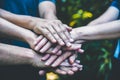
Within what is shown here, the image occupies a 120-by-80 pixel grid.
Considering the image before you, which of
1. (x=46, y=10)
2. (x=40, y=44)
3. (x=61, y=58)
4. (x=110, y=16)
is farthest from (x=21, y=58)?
(x=110, y=16)

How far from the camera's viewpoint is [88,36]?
2.60 m

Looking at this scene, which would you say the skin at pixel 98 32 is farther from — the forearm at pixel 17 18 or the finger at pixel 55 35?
the forearm at pixel 17 18

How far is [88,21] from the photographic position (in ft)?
12.2

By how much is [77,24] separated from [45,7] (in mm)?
969

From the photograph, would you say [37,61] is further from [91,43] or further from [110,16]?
[91,43]

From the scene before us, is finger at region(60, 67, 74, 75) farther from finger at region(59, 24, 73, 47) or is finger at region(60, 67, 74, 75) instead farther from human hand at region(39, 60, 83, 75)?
finger at region(59, 24, 73, 47)

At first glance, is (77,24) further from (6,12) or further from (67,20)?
(6,12)

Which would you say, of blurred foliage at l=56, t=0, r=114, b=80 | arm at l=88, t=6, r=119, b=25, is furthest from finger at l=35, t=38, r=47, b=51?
blurred foliage at l=56, t=0, r=114, b=80

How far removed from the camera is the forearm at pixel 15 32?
243cm

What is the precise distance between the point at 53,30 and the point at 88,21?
1286 millimetres

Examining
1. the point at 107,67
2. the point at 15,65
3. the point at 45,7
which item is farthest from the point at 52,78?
the point at 15,65

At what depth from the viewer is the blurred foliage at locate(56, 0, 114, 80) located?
12.1 feet

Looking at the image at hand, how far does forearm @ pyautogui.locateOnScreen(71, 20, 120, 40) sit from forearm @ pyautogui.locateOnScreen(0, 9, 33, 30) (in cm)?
32

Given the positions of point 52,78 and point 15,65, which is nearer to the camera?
point 15,65
